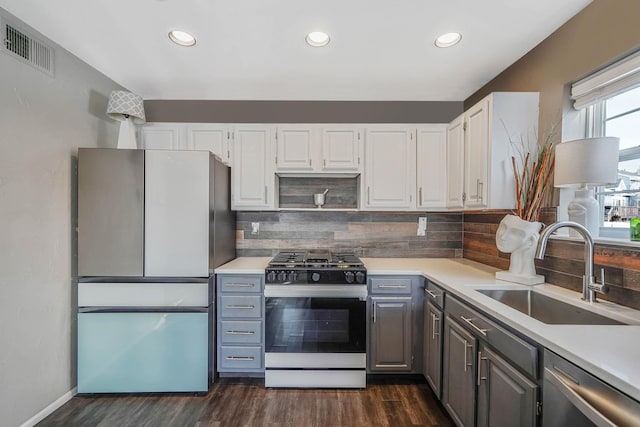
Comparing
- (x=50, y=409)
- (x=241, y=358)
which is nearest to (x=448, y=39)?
(x=241, y=358)

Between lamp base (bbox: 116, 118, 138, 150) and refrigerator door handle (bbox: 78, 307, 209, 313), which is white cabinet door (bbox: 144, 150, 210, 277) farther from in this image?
lamp base (bbox: 116, 118, 138, 150)

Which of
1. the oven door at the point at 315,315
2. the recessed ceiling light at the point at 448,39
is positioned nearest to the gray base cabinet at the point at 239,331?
the oven door at the point at 315,315

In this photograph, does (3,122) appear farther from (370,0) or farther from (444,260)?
(444,260)

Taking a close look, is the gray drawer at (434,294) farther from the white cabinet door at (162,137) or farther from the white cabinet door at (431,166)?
the white cabinet door at (162,137)

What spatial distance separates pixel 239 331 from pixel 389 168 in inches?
77.2

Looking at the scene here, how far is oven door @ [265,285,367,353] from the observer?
230cm

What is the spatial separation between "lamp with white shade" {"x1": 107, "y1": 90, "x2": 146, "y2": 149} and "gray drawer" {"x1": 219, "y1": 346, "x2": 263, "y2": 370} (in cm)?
186

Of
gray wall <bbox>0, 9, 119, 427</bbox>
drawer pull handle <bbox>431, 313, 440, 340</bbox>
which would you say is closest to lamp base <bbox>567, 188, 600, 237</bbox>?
drawer pull handle <bbox>431, 313, 440, 340</bbox>

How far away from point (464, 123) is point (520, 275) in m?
1.26

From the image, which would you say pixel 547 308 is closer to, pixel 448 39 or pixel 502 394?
pixel 502 394

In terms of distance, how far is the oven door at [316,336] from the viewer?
229 cm

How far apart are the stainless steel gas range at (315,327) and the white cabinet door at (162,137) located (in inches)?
60.8

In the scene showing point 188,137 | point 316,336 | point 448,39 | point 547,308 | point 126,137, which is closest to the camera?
point 547,308

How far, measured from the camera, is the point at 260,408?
209 cm
